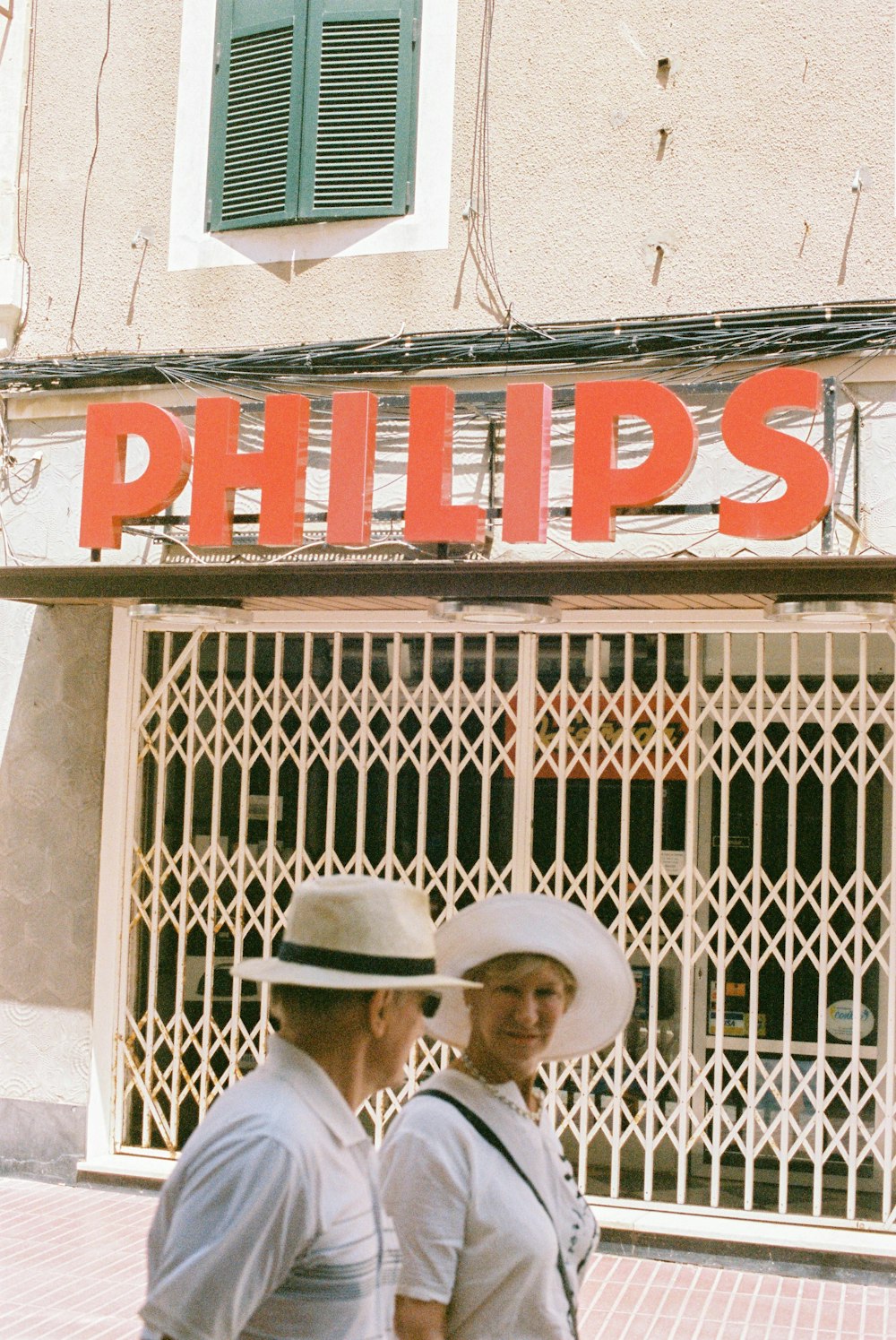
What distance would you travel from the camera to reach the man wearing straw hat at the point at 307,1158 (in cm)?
254

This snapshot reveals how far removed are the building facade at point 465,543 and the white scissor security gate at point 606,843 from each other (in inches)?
1.4

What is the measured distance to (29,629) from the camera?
959cm

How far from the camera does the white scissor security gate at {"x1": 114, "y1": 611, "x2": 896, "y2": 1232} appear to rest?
8234 millimetres

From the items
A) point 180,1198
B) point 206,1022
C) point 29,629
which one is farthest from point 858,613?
point 180,1198

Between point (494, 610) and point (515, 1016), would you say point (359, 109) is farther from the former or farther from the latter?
point (515, 1016)

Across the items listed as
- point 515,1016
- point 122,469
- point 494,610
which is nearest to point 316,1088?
point 515,1016

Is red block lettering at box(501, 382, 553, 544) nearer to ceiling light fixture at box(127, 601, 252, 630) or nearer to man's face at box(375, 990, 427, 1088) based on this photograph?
ceiling light fixture at box(127, 601, 252, 630)

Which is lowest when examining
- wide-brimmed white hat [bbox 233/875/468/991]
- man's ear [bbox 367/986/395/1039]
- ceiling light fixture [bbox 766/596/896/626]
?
man's ear [bbox 367/986/395/1039]

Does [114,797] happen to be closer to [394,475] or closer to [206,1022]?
[206,1022]

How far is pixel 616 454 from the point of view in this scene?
7996 millimetres

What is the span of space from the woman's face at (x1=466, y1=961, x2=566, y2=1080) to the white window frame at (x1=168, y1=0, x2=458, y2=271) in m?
6.33

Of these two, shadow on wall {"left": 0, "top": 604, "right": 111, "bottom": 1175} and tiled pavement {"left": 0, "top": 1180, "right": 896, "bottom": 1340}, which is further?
shadow on wall {"left": 0, "top": 604, "right": 111, "bottom": 1175}

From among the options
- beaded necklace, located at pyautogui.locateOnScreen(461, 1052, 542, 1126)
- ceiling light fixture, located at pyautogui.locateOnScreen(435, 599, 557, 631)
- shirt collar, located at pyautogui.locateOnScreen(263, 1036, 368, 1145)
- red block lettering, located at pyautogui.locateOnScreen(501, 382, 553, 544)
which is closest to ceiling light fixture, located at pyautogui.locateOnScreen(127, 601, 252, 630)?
ceiling light fixture, located at pyautogui.locateOnScreen(435, 599, 557, 631)

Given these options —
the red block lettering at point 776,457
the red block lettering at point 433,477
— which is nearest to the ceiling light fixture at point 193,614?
the red block lettering at point 433,477
